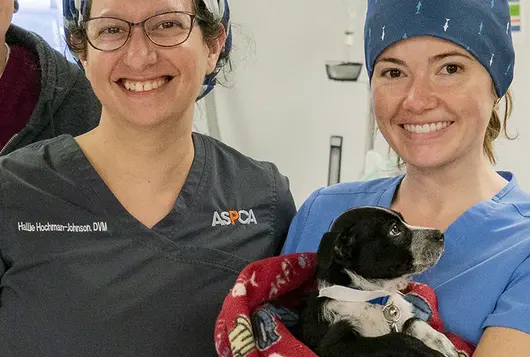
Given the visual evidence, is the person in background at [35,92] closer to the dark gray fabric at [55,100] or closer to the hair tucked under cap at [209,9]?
the dark gray fabric at [55,100]

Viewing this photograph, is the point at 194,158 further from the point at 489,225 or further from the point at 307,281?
the point at 489,225

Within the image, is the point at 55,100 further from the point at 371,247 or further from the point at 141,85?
the point at 371,247

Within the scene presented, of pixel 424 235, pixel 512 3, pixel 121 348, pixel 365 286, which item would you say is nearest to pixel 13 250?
pixel 121 348

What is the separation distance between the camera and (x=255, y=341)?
1.12 meters

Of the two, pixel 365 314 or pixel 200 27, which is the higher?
pixel 200 27

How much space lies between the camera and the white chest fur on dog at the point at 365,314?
1.15 m

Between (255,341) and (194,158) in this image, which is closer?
A: (255,341)

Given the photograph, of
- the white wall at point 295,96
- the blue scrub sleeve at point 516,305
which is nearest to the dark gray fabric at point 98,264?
the blue scrub sleeve at point 516,305

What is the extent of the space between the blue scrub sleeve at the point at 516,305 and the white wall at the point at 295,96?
7.00ft

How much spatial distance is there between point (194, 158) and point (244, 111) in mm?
2120

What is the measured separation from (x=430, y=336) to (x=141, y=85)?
2.37 ft

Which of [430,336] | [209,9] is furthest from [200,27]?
[430,336]

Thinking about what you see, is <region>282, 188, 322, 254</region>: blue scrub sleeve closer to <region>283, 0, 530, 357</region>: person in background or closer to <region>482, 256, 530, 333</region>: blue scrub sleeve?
<region>283, 0, 530, 357</region>: person in background

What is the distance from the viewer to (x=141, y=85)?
1.33m
